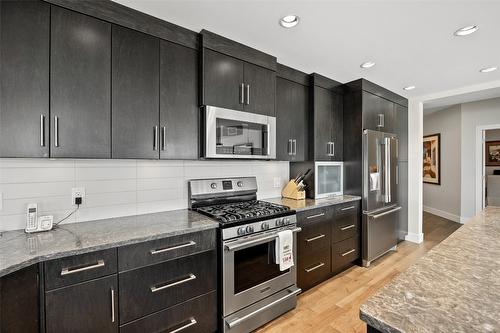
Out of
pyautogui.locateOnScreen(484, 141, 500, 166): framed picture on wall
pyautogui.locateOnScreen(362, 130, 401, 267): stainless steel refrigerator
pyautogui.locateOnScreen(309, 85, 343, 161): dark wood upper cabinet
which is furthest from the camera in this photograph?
pyautogui.locateOnScreen(484, 141, 500, 166): framed picture on wall

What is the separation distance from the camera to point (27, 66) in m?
1.39

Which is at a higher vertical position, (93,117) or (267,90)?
(267,90)

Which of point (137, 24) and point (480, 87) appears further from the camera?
point (480, 87)

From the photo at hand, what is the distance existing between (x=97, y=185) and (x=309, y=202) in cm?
208

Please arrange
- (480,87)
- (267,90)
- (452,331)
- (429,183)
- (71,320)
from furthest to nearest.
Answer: (429,183) → (480,87) → (267,90) → (71,320) → (452,331)

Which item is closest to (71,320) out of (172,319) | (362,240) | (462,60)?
(172,319)

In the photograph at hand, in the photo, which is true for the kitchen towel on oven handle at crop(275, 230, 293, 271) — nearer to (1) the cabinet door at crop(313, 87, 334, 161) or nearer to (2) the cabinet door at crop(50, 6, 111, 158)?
(1) the cabinet door at crop(313, 87, 334, 161)

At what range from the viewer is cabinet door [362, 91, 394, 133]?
316 cm

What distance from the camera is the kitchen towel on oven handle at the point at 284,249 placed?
205 cm

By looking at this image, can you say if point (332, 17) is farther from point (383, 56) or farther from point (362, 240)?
point (362, 240)

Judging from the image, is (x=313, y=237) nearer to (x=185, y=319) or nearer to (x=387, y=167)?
(x=185, y=319)

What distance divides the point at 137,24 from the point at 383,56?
242 centimetres

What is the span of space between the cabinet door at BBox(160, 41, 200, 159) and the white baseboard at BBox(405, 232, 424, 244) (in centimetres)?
408

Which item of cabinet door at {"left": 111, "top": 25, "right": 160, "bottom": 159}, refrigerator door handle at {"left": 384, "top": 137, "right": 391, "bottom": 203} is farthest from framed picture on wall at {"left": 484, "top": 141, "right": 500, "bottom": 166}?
cabinet door at {"left": 111, "top": 25, "right": 160, "bottom": 159}
